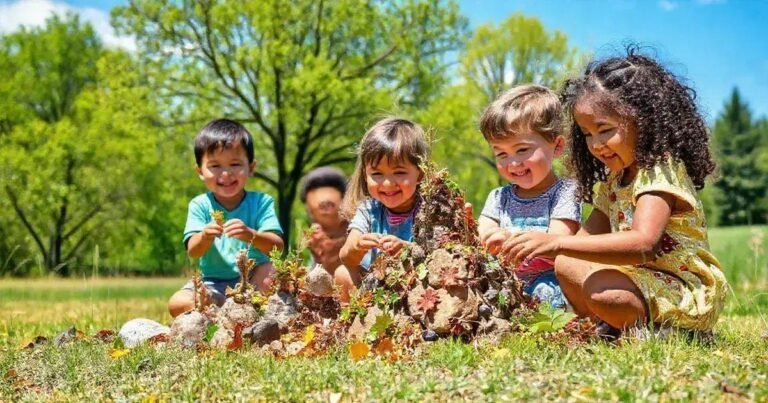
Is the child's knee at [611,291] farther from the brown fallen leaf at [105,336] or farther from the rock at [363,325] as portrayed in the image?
the brown fallen leaf at [105,336]

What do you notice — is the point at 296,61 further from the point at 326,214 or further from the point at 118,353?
the point at 118,353

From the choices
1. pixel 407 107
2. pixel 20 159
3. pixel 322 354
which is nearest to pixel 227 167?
pixel 322 354

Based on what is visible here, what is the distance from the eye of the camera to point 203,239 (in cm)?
525

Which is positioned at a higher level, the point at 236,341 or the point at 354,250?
the point at 354,250

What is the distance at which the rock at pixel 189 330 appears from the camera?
4172 millimetres

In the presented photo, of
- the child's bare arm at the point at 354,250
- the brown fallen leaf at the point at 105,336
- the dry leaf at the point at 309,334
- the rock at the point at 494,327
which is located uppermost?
the child's bare arm at the point at 354,250

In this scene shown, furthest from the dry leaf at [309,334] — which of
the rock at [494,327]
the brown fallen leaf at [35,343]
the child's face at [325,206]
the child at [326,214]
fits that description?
the child's face at [325,206]

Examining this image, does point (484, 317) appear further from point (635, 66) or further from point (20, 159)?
point (20, 159)

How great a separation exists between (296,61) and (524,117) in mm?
20609

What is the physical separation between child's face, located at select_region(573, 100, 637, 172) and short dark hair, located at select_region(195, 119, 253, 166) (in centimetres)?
276

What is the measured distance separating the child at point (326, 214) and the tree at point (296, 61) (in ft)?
47.9

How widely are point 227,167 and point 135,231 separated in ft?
98.9

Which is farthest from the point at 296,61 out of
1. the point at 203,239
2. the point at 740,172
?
the point at 740,172

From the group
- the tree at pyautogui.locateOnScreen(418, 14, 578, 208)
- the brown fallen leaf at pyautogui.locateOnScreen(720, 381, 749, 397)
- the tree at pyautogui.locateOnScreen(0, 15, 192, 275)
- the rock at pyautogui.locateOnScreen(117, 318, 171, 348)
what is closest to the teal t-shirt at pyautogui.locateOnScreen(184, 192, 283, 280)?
the rock at pyautogui.locateOnScreen(117, 318, 171, 348)
